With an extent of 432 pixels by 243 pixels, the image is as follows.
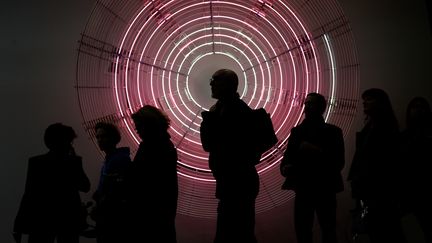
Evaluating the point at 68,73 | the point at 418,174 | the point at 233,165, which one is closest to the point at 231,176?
the point at 233,165

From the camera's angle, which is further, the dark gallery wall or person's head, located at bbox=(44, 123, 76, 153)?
the dark gallery wall

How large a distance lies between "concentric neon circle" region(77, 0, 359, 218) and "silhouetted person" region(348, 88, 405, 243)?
68cm

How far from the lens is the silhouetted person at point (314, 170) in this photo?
119 inches

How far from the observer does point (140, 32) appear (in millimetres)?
3436

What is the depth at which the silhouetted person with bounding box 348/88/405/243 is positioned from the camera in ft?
8.69

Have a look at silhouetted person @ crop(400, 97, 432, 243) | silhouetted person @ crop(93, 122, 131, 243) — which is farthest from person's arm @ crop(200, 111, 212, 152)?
silhouetted person @ crop(400, 97, 432, 243)

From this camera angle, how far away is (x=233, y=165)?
264 cm

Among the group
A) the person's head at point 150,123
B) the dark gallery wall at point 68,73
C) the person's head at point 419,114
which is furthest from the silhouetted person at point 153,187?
the person's head at point 419,114

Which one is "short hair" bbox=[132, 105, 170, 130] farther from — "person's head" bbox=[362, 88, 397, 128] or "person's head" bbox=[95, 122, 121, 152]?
"person's head" bbox=[362, 88, 397, 128]

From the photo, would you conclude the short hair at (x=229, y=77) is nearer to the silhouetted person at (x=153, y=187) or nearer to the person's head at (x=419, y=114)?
the silhouetted person at (x=153, y=187)

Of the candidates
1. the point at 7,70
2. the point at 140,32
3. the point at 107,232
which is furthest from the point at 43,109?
the point at 107,232

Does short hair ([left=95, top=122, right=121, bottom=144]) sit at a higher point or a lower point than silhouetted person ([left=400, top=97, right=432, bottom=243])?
higher

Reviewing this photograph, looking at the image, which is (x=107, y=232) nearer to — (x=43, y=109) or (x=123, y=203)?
(x=123, y=203)

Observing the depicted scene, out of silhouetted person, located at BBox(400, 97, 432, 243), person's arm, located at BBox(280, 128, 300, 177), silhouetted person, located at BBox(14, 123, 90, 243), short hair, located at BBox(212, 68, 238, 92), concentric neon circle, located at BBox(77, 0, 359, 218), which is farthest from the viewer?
concentric neon circle, located at BBox(77, 0, 359, 218)
